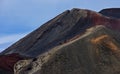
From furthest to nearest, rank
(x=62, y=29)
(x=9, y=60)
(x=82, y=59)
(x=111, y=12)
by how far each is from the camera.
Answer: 1. (x=111, y=12)
2. (x=62, y=29)
3. (x=9, y=60)
4. (x=82, y=59)

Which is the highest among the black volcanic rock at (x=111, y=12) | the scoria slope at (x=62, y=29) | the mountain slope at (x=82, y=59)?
the black volcanic rock at (x=111, y=12)

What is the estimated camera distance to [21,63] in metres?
17.8

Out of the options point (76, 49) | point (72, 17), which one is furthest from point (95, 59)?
point (72, 17)

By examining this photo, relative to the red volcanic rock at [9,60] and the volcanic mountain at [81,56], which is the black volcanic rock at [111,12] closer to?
the volcanic mountain at [81,56]

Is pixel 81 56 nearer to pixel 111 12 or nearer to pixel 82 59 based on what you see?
pixel 82 59

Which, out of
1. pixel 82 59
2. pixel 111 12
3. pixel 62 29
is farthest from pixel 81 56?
pixel 111 12

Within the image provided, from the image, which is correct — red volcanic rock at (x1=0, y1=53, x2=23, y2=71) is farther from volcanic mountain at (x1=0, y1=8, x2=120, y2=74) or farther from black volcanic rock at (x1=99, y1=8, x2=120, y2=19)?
black volcanic rock at (x1=99, y1=8, x2=120, y2=19)

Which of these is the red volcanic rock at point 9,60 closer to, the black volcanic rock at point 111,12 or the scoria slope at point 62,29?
the scoria slope at point 62,29

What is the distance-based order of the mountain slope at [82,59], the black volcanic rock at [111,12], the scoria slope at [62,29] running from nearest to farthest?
1. the mountain slope at [82,59]
2. the scoria slope at [62,29]
3. the black volcanic rock at [111,12]

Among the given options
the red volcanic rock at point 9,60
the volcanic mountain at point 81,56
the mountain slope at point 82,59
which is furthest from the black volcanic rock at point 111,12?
the mountain slope at point 82,59

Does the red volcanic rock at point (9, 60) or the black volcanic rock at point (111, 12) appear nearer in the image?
the red volcanic rock at point (9, 60)

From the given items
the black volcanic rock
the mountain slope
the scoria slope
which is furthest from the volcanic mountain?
the black volcanic rock

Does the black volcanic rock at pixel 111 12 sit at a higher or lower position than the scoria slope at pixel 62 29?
higher

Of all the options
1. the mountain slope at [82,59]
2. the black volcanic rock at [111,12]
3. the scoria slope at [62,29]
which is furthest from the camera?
the black volcanic rock at [111,12]
